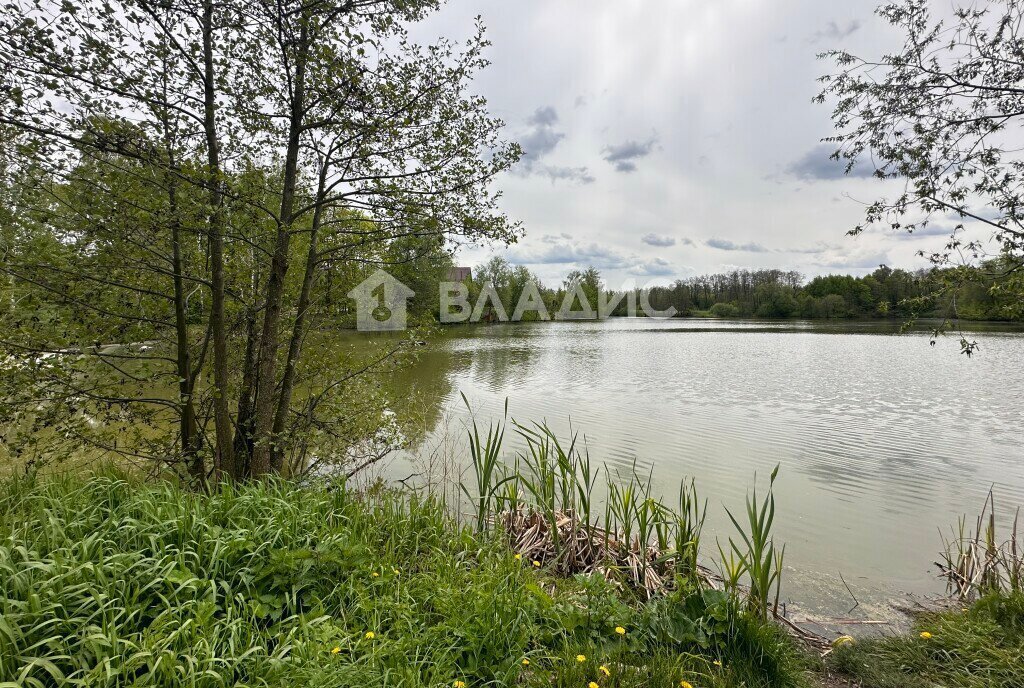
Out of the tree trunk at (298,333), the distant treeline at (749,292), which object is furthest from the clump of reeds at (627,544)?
the distant treeline at (749,292)

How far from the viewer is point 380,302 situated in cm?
638

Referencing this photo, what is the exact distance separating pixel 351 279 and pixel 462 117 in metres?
2.27

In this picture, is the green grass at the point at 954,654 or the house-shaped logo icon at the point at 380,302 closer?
the green grass at the point at 954,654

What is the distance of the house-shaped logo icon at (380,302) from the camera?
221 inches

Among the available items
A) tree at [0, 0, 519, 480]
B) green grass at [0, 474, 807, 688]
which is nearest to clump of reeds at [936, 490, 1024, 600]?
green grass at [0, 474, 807, 688]

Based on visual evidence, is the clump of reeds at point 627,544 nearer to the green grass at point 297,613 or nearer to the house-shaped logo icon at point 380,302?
the green grass at point 297,613

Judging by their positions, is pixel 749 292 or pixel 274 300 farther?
pixel 749 292

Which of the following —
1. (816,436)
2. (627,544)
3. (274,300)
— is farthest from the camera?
(816,436)

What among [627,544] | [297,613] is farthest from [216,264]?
[627,544]

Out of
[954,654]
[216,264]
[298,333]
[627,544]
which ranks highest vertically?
[216,264]

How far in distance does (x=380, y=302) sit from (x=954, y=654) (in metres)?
6.36

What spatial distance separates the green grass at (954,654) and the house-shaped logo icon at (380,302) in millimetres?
4882

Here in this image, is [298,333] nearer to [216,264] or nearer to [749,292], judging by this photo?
[216,264]

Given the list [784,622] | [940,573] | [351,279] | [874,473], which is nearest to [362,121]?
[351,279]
